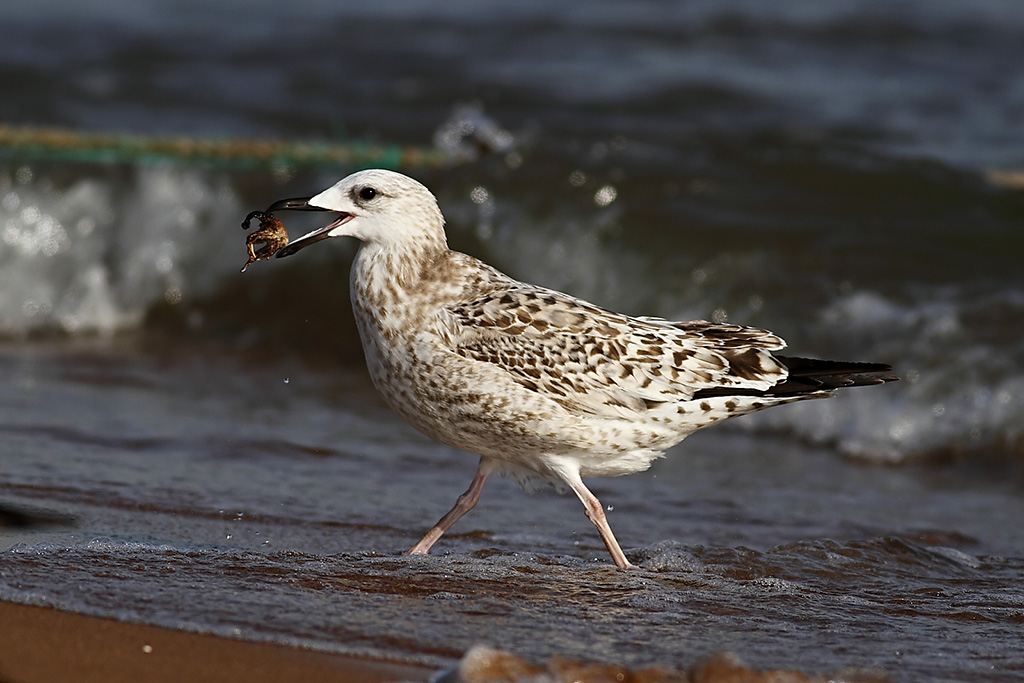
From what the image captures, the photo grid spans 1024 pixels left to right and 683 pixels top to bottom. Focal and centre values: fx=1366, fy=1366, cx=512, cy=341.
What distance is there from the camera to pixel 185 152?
11.4m

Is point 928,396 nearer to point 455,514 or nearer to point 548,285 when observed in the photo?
point 548,285

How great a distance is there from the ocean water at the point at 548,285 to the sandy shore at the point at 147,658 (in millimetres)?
105

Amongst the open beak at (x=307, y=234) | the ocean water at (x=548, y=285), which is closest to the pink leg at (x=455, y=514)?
the ocean water at (x=548, y=285)

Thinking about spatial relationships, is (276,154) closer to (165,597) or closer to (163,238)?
(163,238)

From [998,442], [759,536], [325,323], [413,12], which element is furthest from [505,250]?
[413,12]

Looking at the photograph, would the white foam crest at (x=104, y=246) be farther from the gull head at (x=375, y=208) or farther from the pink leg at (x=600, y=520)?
the pink leg at (x=600, y=520)

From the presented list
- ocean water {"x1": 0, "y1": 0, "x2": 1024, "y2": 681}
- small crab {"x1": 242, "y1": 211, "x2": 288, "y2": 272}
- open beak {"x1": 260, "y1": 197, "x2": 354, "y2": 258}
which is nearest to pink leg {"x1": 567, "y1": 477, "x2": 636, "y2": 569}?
ocean water {"x1": 0, "y1": 0, "x2": 1024, "y2": 681}

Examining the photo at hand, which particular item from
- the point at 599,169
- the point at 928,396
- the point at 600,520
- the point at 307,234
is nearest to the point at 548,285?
the point at 599,169

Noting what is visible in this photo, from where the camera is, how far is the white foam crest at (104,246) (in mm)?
10492

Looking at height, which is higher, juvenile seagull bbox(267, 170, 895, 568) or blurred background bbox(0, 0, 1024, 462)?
blurred background bbox(0, 0, 1024, 462)

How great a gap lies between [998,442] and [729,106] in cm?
670

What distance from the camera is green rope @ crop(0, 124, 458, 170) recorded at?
442 inches

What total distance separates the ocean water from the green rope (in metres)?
0.10

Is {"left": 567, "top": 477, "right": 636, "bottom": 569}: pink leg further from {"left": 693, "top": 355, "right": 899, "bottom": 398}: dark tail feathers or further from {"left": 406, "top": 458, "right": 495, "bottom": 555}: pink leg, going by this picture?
{"left": 693, "top": 355, "right": 899, "bottom": 398}: dark tail feathers
